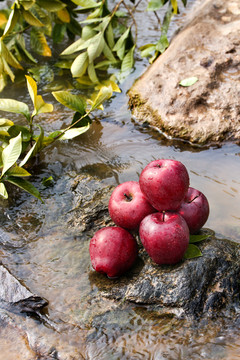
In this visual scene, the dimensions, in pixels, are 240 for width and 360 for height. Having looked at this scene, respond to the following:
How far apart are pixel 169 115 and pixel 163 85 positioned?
403 millimetres

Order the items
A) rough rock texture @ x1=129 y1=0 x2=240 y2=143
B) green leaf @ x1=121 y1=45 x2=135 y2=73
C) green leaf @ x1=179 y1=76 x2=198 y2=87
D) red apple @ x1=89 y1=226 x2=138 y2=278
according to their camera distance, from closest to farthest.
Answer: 1. red apple @ x1=89 y1=226 x2=138 y2=278
2. rough rock texture @ x1=129 y1=0 x2=240 y2=143
3. green leaf @ x1=179 y1=76 x2=198 y2=87
4. green leaf @ x1=121 y1=45 x2=135 y2=73

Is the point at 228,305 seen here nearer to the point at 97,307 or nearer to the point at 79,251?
the point at 97,307

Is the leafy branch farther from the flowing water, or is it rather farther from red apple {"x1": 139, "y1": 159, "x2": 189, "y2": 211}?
red apple {"x1": 139, "y1": 159, "x2": 189, "y2": 211}

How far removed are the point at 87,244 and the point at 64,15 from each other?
10.1 feet

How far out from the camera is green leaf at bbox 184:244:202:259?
2057mm

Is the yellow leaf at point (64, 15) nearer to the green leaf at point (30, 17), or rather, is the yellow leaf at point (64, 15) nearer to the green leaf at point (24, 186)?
the green leaf at point (30, 17)

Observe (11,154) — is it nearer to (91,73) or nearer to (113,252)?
(113,252)

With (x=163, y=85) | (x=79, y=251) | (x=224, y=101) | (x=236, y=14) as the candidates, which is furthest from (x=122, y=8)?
(x=79, y=251)

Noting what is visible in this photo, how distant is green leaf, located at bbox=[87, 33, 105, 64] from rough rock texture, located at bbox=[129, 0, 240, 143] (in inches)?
21.8

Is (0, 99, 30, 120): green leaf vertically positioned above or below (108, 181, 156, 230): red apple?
above

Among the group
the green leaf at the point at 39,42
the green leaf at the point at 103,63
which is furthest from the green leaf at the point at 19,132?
the green leaf at the point at 39,42

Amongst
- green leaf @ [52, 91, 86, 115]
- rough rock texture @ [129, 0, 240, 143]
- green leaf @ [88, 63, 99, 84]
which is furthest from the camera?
green leaf @ [88, 63, 99, 84]

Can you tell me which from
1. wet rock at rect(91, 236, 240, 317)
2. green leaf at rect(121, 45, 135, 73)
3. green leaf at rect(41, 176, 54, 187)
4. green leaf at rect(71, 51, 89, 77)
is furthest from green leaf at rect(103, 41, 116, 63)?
wet rock at rect(91, 236, 240, 317)

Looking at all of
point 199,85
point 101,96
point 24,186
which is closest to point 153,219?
point 24,186
